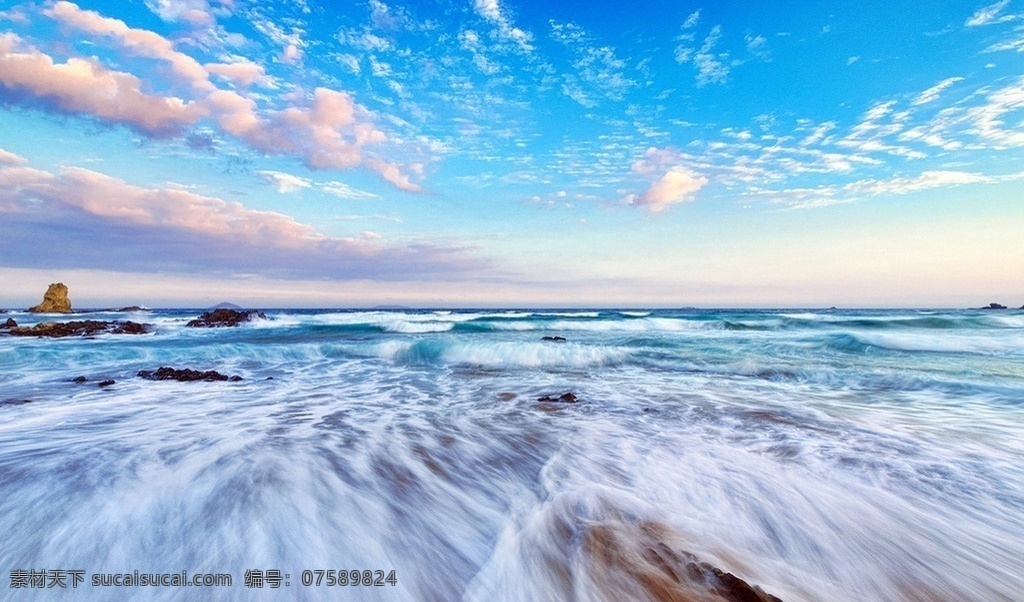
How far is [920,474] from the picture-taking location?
14.1 ft

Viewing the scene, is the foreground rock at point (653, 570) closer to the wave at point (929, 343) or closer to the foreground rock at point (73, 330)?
the wave at point (929, 343)

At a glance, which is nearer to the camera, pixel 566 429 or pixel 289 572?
pixel 289 572

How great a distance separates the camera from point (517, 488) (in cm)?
403

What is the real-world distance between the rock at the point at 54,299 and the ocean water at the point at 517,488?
50344mm

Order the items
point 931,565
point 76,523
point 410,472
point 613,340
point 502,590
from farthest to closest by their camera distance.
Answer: point 613,340
point 410,472
point 76,523
point 931,565
point 502,590

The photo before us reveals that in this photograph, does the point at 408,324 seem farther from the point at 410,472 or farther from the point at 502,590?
the point at 502,590

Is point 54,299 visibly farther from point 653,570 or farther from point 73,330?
point 653,570

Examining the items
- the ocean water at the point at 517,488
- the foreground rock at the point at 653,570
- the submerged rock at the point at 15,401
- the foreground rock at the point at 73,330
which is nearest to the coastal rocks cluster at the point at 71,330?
the foreground rock at the point at 73,330

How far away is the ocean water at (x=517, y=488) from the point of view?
279 centimetres

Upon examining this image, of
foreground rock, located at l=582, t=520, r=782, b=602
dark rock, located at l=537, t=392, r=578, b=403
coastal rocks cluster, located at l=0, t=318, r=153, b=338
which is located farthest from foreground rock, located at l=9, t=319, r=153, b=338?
foreground rock, located at l=582, t=520, r=782, b=602

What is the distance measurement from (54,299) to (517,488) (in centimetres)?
6052

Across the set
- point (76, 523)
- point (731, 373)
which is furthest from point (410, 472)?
point (731, 373)

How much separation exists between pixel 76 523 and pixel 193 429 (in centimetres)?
253

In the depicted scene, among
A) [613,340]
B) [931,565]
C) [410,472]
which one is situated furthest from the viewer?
[613,340]
